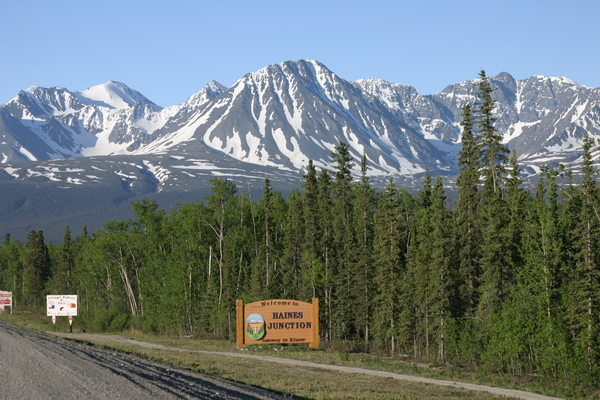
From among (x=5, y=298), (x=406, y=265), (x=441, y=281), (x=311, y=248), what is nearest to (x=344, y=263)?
(x=311, y=248)

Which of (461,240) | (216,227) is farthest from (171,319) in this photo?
(461,240)

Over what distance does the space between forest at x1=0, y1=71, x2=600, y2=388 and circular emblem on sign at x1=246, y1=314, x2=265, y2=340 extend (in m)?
10.2

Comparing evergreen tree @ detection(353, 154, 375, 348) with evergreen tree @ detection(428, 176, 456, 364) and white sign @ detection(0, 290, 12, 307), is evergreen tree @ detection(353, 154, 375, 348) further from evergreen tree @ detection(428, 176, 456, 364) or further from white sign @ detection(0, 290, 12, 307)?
white sign @ detection(0, 290, 12, 307)

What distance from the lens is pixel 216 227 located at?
65.7 metres

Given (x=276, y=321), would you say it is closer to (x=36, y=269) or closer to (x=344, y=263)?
(x=344, y=263)

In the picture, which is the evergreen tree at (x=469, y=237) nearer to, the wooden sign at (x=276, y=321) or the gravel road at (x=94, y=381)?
the wooden sign at (x=276, y=321)

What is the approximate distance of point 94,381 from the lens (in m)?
18.8

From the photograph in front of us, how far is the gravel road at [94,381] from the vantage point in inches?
680

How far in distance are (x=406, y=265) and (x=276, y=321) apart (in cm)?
1453

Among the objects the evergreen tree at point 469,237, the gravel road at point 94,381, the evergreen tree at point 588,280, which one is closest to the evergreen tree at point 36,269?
the evergreen tree at point 469,237

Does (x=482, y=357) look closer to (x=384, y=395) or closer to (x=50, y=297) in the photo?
(x=384, y=395)

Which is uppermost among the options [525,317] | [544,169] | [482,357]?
[544,169]

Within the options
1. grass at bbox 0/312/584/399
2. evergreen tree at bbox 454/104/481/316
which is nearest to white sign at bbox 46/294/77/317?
grass at bbox 0/312/584/399

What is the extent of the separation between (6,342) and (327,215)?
33589 mm
